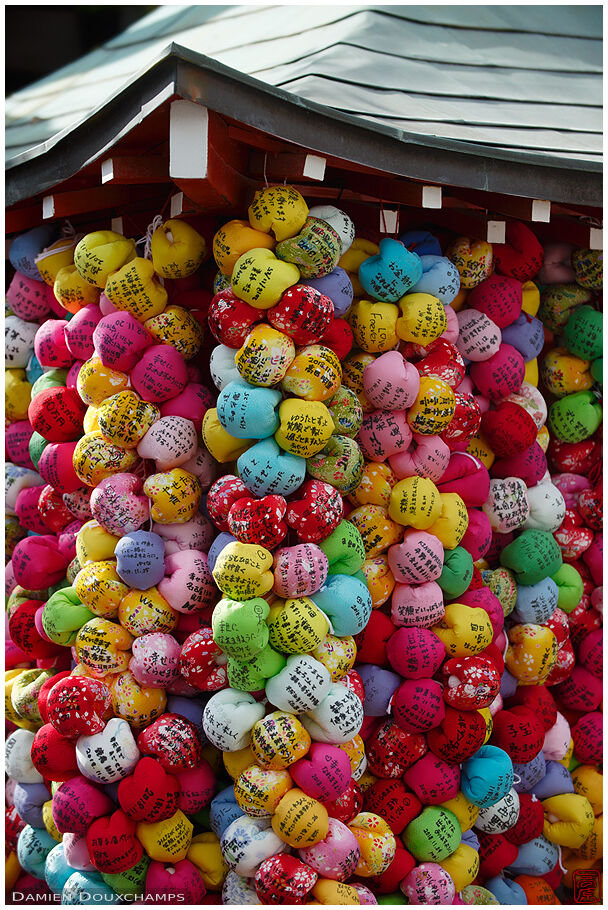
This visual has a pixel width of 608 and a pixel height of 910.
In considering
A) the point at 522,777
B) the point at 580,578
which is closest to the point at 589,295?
the point at 580,578

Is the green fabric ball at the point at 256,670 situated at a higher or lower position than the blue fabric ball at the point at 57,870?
higher

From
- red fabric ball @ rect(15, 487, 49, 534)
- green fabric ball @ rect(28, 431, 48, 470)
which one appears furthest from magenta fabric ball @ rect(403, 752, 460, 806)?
green fabric ball @ rect(28, 431, 48, 470)

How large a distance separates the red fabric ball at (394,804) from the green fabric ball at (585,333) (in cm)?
138

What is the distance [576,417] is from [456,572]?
0.69 metres

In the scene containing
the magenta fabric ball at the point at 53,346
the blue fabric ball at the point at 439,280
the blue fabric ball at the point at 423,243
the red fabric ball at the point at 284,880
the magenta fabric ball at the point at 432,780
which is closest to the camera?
the red fabric ball at the point at 284,880

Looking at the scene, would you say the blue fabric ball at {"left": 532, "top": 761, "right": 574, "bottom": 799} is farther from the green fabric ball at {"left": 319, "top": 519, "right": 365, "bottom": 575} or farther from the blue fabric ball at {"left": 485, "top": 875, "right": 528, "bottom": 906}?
the green fabric ball at {"left": 319, "top": 519, "right": 365, "bottom": 575}

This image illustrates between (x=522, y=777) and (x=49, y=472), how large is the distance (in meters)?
1.60

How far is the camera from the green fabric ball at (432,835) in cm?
263

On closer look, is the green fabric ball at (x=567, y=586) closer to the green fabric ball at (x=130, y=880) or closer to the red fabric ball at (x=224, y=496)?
the red fabric ball at (x=224, y=496)

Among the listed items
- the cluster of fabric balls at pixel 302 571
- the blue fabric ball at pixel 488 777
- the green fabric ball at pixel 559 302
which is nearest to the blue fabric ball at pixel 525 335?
the cluster of fabric balls at pixel 302 571

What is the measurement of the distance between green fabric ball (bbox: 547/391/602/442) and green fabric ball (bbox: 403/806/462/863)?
1.18 m

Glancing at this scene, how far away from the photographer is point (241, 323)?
2.47 metres

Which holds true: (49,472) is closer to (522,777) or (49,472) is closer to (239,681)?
(239,681)

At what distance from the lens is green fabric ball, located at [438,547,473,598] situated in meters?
2.73
